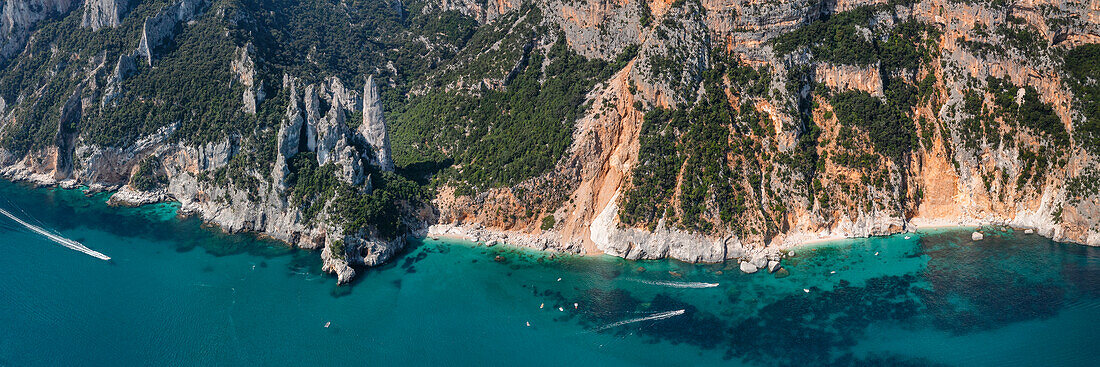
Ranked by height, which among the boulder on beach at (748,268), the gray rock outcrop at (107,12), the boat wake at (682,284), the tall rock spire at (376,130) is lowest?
the boat wake at (682,284)

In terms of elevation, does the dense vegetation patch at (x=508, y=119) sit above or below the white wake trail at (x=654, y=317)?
above

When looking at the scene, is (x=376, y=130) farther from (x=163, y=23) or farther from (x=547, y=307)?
(x=163, y=23)

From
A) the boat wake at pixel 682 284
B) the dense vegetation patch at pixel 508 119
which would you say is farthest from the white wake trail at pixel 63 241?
the boat wake at pixel 682 284

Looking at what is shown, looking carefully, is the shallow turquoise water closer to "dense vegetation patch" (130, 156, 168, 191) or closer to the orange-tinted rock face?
the orange-tinted rock face

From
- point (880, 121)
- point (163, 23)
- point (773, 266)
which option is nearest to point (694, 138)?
point (773, 266)

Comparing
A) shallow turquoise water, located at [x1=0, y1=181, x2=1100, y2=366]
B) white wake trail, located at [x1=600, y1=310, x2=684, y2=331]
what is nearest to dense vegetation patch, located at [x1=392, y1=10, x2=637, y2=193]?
shallow turquoise water, located at [x1=0, y1=181, x2=1100, y2=366]

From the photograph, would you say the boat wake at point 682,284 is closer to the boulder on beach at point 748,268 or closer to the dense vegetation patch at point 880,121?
the boulder on beach at point 748,268

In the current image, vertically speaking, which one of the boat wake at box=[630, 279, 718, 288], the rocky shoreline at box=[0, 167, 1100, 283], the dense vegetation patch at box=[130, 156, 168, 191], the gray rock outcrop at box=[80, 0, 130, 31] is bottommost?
the boat wake at box=[630, 279, 718, 288]
